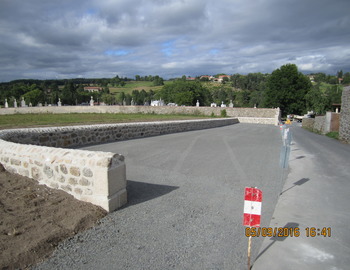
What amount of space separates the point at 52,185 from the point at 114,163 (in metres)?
1.56

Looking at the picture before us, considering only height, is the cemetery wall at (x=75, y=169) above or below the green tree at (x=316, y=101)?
below

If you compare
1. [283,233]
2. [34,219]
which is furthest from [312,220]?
[34,219]

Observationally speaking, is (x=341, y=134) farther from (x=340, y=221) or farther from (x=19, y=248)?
(x=19, y=248)

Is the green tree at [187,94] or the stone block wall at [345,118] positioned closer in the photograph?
the stone block wall at [345,118]

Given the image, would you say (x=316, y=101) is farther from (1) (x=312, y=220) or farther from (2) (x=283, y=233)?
(2) (x=283, y=233)

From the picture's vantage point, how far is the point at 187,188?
5773mm

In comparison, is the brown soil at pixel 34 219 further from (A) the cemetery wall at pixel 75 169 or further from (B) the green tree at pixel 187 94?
(B) the green tree at pixel 187 94

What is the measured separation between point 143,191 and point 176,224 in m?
1.63

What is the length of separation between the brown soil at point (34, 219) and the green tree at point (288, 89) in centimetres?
5718

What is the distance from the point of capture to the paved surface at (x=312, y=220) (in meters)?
3.23

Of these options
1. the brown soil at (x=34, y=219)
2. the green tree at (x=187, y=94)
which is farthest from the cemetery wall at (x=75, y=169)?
the green tree at (x=187, y=94)

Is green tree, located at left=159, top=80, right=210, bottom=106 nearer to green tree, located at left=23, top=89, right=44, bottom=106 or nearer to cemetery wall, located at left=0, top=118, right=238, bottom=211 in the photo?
green tree, located at left=23, top=89, right=44, bottom=106

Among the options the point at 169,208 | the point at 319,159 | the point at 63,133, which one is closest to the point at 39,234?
the point at 169,208

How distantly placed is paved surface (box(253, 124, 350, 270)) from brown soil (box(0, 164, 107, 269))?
9.02ft
